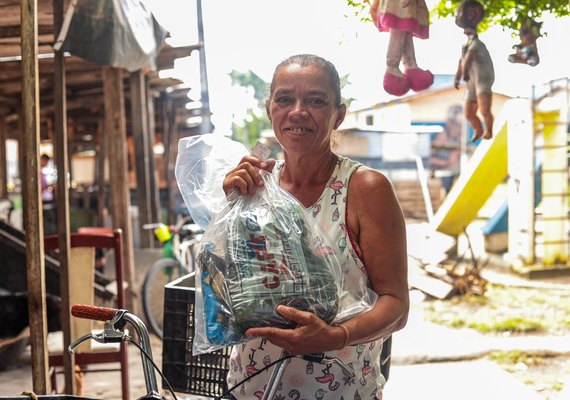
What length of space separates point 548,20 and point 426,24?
61 centimetres

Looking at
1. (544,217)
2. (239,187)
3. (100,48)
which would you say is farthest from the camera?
(544,217)

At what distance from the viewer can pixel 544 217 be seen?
9844 mm

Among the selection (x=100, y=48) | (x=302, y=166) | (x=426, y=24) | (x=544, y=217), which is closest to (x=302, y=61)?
(x=302, y=166)

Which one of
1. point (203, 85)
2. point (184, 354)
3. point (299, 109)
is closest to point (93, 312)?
point (299, 109)

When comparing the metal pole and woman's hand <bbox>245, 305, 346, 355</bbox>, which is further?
the metal pole

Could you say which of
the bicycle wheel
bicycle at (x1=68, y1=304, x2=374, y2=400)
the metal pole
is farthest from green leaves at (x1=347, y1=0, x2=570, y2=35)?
the bicycle wheel

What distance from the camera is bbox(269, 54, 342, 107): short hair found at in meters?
1.94

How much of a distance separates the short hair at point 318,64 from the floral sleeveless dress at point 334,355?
8.8 inches

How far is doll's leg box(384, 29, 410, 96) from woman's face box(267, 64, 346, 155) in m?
1.57

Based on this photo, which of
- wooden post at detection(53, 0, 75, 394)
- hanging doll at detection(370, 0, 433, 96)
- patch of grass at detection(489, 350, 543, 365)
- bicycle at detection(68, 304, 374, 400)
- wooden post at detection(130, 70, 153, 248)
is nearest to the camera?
bicycle at detection(68, 304, 374, 400)

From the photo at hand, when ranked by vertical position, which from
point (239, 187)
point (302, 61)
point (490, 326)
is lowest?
point (490, 326)

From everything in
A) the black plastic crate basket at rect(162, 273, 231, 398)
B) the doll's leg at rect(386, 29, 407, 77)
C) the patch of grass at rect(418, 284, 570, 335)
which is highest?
the doll's leg at rect(386, 29, 407, 77)

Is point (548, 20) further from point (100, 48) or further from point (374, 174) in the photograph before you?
point (100, 48)

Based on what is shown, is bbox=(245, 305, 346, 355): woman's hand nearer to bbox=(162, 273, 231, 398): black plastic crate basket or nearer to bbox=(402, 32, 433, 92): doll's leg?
bbox=(162, 273, 231, 398): black plastic crate basket
